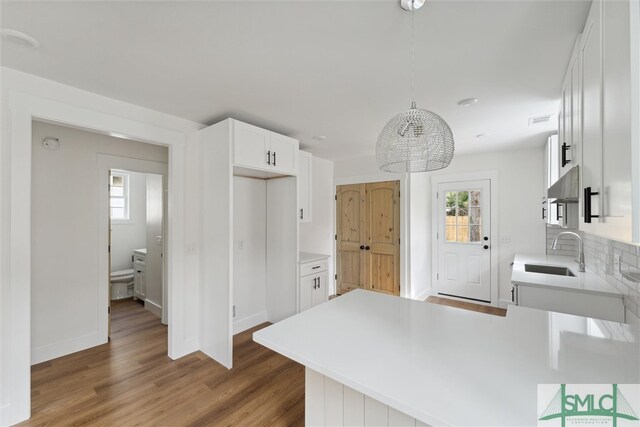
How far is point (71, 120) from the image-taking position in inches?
82.1

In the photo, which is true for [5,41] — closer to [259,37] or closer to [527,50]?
[259,37]

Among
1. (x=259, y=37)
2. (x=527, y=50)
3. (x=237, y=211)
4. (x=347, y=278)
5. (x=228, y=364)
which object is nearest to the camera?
(x=259, y=37)

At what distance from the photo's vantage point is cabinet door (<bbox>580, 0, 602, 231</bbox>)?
42.0 inches

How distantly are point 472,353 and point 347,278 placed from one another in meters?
3.82

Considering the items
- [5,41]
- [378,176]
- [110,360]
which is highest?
[5,41]

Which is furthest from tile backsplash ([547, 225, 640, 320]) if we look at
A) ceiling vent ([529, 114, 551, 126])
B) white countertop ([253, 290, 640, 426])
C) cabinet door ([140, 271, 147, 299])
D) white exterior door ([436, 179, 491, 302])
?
cabinet door ([140, 271, 147, 299])

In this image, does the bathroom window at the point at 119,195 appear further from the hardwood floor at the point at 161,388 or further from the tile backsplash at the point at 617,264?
the tile backsplash at the point at 617,264

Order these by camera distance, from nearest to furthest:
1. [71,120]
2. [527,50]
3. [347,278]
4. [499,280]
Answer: [527,50], [71,120], [499,280], [347,278]

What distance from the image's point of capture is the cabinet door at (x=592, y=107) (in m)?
1.07

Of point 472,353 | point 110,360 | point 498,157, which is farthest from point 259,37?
point 498,157

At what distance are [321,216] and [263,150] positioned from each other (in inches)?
81.1

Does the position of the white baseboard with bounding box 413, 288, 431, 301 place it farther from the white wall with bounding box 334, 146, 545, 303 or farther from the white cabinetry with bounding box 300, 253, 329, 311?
the white cabinetry with bounding box 300, 253, 329, 311

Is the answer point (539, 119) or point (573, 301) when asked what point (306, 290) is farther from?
point (539, 119)

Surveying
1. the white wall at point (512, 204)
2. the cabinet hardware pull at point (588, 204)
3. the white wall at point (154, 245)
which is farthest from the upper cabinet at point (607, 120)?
the white wall at point (154, 245)
